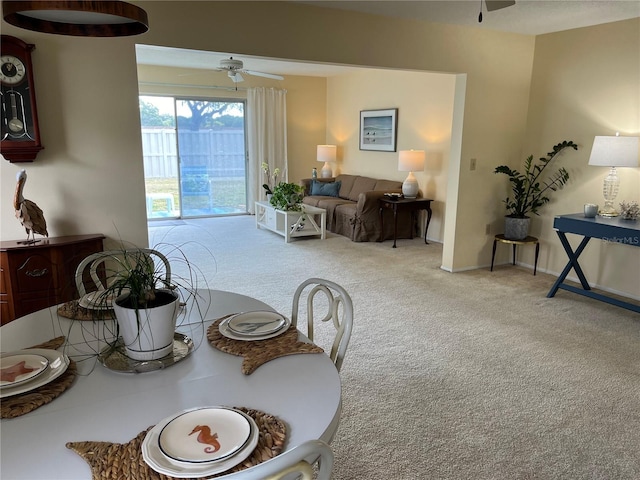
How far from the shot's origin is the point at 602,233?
3609 millimetres

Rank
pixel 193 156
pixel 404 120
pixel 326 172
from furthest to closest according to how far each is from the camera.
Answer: pixel 326 172 < pixel 193 156 < pixel 404 120

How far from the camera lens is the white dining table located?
3.22 ft

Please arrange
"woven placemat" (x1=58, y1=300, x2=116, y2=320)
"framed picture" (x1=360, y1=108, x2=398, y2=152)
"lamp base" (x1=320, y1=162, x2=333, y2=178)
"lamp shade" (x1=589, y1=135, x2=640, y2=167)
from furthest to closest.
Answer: "lamp base" (x1=320, y1=162, x2=333, y2=178), "framed picture" (x1=360, y1=108, x2=398, y2=152), "lamp shade" (x1=589, y1=135, x2=640, y2=167), "woven placemat" (x1=58, y1=300, x2=116, y2=320)

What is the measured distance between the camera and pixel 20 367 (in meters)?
1.29

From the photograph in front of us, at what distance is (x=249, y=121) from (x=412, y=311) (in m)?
5.50

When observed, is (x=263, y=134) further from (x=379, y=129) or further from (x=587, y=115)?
(x=587, y=115)

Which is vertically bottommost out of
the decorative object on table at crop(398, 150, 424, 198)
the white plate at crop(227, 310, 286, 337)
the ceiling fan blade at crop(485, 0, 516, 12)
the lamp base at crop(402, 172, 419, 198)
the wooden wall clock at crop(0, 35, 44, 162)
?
the white plate at crop(227, 310, 286, 337)

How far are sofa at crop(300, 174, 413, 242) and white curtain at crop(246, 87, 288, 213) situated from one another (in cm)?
84

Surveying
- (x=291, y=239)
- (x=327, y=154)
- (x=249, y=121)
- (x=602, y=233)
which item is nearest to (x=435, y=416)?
(x=602, y=233)

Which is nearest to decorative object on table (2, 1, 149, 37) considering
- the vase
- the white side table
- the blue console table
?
the blue console table

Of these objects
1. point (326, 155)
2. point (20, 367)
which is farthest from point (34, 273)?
point (326, 155)

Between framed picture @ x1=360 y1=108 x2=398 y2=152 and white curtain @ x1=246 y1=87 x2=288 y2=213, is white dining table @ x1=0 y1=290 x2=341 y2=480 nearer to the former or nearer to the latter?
framed picture @ x1=360 y1=108 x2=398 y2=152

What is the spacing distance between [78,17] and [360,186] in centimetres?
602

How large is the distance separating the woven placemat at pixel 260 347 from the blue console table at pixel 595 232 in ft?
10.2
